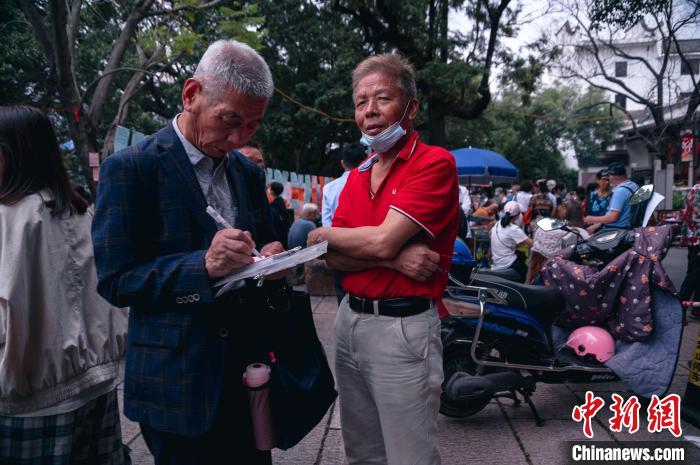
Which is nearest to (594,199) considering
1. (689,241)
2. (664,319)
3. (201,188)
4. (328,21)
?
(689,241)

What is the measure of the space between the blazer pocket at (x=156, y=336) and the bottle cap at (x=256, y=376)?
10.6 inches

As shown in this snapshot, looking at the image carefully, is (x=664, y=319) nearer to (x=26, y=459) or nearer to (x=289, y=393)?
(x=289, y=393)

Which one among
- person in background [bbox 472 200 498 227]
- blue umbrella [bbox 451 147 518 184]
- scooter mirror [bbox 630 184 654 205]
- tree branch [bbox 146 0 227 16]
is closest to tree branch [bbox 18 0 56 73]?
tree branch [bbox 146 0 227 16]

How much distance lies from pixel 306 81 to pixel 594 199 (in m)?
13.1

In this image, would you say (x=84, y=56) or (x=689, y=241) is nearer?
(x=689, y=241)

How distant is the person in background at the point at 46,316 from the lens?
168 centimetres

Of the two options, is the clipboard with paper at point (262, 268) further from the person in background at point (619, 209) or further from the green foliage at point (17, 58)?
the green foliage at point (17, 58)

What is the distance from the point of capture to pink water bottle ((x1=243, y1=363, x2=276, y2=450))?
1652 millimetres

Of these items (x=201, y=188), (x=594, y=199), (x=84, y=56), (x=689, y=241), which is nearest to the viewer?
(x=201, y=188)

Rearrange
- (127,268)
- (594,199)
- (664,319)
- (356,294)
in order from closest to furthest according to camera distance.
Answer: (127,268)
(356,294)
(664,319)
(594,199)

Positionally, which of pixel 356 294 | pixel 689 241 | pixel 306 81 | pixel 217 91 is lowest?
pixel 689 241

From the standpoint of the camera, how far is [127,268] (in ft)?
A: 4.89

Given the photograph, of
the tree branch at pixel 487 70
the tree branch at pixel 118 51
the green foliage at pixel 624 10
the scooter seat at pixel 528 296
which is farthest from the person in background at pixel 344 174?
the tree branch at pixel 487 70

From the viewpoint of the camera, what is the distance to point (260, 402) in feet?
5.45
